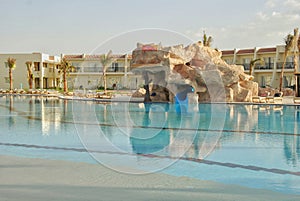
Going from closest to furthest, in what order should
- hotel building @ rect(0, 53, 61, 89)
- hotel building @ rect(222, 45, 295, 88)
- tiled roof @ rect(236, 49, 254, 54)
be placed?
hotel building @ rect(222, 45, 295, 88) → tiled roof @ rect(236, 49, 254, 54) → hotel building @ rect(0, 53, 61, 89)

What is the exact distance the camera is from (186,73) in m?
23.9

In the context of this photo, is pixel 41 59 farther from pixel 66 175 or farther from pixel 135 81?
pixel 66 175

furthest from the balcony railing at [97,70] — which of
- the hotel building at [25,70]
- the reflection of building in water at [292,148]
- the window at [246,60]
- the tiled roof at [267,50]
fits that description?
the reflection of building in water at [292,148]

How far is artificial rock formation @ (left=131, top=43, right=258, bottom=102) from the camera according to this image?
23467 mm

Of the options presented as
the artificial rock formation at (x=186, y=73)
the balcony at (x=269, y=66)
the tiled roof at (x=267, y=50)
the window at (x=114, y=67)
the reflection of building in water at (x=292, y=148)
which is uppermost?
the tiled roof at (x=267, y=50)

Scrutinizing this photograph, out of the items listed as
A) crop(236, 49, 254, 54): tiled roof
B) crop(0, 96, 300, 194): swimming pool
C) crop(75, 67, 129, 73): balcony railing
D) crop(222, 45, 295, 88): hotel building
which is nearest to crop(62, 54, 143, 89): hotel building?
crop(75, 67, 129, 73): balcony railing

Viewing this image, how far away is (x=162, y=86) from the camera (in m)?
25.1

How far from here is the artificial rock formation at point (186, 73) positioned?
924 inches

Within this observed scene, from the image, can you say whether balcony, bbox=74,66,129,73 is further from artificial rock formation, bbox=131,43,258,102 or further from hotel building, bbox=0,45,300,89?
artificial rock formation, bbox=131,43,258,102

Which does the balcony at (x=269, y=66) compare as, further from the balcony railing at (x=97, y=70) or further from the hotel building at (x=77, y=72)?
the balcony railing at (x=97, y=70)

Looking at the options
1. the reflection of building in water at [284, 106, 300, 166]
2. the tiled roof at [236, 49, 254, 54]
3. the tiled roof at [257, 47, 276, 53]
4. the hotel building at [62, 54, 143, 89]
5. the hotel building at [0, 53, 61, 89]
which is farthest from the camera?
the hotel building at [0, 53, 61, 89]

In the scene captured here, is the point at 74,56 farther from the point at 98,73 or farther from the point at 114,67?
the point at 114,67

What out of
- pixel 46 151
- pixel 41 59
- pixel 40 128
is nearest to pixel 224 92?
pixel 40 128

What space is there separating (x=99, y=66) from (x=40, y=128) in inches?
1570
